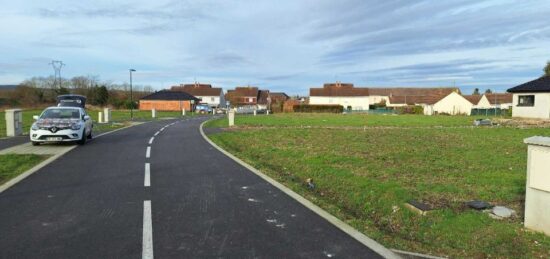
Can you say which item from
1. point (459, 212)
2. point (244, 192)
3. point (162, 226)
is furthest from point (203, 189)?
point (459, 212)

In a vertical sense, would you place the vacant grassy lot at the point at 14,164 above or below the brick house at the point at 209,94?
below

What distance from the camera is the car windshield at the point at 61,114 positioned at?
1667 centimetres

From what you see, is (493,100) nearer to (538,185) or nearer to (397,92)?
(397,92)

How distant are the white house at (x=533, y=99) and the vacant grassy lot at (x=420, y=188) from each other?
2424cm

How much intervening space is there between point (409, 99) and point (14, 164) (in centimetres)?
10592

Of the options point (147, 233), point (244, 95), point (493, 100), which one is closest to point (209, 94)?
point (244, 95)

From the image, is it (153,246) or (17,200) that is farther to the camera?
(17,200)

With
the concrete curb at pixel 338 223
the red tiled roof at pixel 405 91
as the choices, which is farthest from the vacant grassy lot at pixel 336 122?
the red tiled roof at pixel 405 91

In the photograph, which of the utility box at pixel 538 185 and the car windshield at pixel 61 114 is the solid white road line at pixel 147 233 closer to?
the utility box at pixel 538 185

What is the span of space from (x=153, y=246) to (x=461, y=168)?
8.32 meters

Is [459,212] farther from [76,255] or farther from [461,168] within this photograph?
[76,255]

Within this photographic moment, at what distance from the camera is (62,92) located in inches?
2820

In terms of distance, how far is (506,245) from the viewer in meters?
5.34

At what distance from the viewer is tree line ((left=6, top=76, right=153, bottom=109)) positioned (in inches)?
2453
